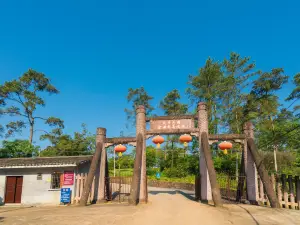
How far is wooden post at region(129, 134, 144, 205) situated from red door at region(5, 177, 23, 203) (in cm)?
818

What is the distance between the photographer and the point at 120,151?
12406mm

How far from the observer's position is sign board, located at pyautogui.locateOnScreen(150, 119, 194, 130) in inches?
472

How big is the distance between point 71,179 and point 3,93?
58.6 feet

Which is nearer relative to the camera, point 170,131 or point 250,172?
point 250,172

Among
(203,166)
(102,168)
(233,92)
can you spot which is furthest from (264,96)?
(102,168)

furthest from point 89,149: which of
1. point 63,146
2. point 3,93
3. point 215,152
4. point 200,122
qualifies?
point 200,122

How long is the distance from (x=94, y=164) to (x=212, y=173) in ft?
20.8

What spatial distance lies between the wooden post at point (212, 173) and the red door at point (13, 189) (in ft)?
39.2

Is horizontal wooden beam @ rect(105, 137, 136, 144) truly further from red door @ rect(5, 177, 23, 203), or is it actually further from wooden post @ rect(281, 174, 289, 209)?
wooden post @ rect(281, 174, 289, 209)

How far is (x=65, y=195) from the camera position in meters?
12.5

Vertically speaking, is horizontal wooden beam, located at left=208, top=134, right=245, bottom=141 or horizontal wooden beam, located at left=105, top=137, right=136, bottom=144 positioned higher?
horizontal wooden beam, located at left=208, top=134, right=245, bottom=141

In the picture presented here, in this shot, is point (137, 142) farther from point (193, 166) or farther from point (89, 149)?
point (89, 149)

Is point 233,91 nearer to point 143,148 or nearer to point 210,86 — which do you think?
point 210,86

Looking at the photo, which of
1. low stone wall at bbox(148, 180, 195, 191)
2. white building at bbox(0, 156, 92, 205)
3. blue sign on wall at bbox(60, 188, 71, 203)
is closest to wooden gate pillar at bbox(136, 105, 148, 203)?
white building at bbox(0, 156, 92, 205)
